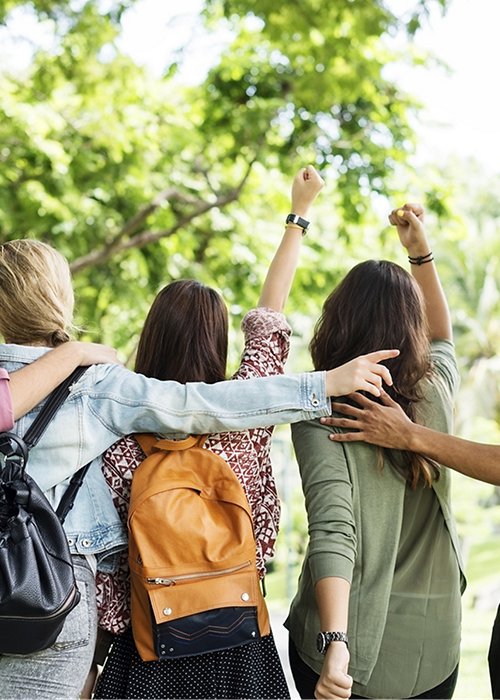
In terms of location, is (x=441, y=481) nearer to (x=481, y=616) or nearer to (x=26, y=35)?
(x=26, y=35)

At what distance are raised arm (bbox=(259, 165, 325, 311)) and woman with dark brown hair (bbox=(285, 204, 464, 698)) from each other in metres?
0.21

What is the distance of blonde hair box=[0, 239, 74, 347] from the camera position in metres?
2.05

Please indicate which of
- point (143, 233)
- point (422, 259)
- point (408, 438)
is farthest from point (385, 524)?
point (143, 233)

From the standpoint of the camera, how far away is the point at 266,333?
2.17 m

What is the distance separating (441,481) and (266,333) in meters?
0.54

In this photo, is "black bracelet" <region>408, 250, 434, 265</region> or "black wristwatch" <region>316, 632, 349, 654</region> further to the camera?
"black bracelet" <region>408, 250, 434, 265</region>

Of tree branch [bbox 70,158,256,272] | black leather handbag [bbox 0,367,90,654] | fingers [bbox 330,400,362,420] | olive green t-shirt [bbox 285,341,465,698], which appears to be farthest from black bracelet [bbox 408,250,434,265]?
tree branch [bbox 70,158,256,272]

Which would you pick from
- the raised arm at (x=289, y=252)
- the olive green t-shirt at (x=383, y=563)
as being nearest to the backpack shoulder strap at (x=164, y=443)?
the olive green t-shirt at (x=383, y=563)

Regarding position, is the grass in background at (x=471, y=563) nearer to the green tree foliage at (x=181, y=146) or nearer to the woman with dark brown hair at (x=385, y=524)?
the green tree foliage at (x=181, y=146)

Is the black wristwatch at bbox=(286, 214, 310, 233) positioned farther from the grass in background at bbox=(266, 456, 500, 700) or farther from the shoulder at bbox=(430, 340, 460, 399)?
the grass in background at bbox=(266, 456, 500, 700)

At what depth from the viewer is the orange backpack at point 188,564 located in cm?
192

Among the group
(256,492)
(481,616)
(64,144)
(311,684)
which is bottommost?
(481,616)

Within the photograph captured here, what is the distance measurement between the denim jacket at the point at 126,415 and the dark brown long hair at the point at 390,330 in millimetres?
253

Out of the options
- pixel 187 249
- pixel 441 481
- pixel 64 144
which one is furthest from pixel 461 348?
pixel 441 481
